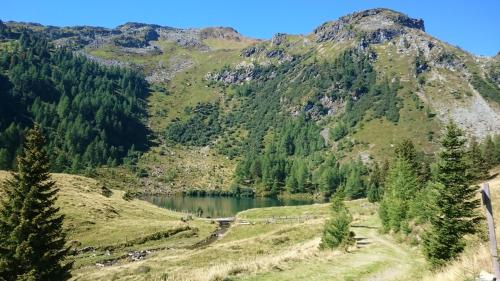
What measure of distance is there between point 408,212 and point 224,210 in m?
111

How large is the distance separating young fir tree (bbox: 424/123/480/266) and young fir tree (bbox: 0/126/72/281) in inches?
1155

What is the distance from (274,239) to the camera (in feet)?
234

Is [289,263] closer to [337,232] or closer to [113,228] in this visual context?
[337,232]

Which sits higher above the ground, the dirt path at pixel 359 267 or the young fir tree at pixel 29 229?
the young fir tree at pixel 29 229

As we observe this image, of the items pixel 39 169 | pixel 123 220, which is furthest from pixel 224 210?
pixel 39 169

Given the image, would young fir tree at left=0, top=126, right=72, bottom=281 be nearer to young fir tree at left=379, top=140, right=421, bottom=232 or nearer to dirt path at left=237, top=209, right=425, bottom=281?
dirt path at left=237, top=209, right=425, bottom=281

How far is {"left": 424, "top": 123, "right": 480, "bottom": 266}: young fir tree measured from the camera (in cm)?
2867

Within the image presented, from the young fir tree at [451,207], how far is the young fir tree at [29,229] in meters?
29.3

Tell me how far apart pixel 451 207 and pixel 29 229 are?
3275 centimetres

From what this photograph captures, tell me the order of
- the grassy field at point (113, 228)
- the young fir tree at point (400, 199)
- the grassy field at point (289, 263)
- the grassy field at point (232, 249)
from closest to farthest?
the grassy field at point (289, 263) < the grassy field at point (232, 249) < the young fir tree at point (400, 199) < the grassy field at point (113, 228)

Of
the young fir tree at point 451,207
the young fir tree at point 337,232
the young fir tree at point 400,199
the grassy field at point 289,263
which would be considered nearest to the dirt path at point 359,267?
the grassy field at point 289,263

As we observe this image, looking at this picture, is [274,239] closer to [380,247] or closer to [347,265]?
[380,247]

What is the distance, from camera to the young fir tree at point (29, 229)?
32.2 metres

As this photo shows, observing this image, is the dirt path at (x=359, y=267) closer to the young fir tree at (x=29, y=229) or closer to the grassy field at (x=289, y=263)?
the grassy field at (x=289, y=263)
